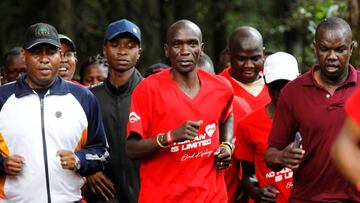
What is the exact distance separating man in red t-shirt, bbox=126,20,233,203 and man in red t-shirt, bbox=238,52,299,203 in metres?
0.66

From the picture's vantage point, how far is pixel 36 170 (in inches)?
302

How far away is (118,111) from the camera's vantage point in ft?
29.1

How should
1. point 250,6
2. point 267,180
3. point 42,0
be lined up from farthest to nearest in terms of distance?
point 250,6, point 42,0, point 267,180

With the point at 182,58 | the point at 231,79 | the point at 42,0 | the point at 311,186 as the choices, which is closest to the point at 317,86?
the point at 311,186

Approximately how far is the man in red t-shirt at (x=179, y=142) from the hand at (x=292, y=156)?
27.9 inches

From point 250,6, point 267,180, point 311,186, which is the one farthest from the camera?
point 250,6

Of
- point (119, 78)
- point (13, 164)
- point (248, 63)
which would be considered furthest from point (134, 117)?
point (248, 63)

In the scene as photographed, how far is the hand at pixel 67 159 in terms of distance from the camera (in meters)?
7.63

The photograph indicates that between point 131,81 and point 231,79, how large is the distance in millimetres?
1439

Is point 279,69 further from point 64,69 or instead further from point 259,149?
point 64,69

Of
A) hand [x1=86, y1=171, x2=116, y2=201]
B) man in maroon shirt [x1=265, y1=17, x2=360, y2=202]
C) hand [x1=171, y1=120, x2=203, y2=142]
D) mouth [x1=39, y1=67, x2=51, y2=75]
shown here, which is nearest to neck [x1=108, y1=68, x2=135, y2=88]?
hand [x1=86, y1=171, x2=116, y2=201]

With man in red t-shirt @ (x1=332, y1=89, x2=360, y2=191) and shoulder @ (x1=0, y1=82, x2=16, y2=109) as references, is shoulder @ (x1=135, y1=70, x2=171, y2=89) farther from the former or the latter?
man in red t-shirt @ (x1=332, y1=89, x2=360, y2=191)

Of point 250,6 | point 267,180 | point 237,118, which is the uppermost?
point 250,6

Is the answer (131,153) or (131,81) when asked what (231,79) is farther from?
(131,153)
